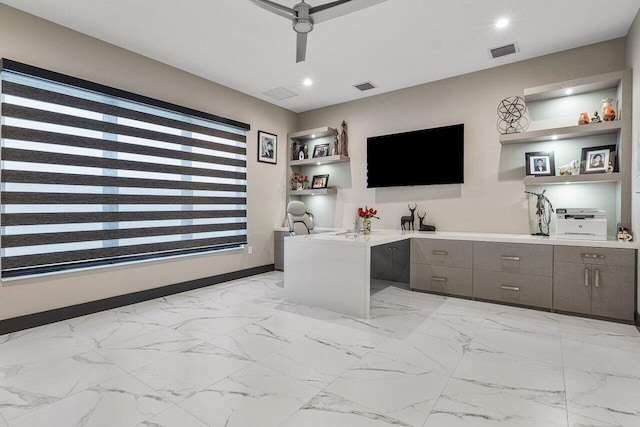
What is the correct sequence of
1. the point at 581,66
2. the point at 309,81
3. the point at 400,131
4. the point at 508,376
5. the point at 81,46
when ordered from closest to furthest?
the point at 508,376 → the point at 81,46 → the point at 581,66 → the point at 309,81 → the point at 400,131

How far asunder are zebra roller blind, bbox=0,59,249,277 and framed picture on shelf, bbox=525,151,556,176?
3878 mm

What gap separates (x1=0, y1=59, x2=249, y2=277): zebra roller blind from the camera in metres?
2.86

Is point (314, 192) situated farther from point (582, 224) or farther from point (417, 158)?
point (582, 224)

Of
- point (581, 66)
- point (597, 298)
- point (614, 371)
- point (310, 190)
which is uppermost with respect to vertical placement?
point (581, 66)

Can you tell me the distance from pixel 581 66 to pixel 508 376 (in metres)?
3.46

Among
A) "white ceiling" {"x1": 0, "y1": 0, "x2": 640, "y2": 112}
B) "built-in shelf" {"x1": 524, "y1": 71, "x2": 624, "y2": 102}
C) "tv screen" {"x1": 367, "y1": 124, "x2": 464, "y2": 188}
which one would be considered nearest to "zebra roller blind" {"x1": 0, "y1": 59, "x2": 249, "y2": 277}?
"white ceiling" {"x1": 0, "y1": 0, "x2": 640, "y2": 112}

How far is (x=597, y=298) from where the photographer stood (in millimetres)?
3020

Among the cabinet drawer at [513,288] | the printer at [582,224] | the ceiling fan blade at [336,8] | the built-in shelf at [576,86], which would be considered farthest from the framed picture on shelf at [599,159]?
the ceiling fan blade at [336,8]

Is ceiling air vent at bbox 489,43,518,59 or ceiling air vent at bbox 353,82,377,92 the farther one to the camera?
ceiling air vent at bbox 353,82,377,92

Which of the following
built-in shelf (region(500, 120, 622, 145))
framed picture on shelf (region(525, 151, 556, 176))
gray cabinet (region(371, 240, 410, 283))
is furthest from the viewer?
gray cabinet (region(371, 240, 410, 283))

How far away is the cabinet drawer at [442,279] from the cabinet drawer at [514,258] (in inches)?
7.4

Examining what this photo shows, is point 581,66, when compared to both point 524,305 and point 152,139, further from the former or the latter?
point 152,139

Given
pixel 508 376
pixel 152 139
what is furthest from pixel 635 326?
pixel 152 139

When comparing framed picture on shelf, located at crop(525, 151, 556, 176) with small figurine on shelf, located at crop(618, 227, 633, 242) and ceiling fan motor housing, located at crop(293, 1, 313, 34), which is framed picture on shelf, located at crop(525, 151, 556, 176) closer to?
small figurine on shelf, located at crop(618, 227, 633, 242)
